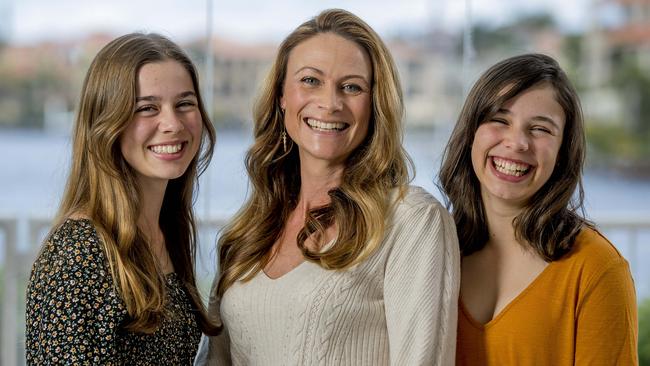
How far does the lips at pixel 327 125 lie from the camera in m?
2.10

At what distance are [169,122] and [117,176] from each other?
0.16 metres

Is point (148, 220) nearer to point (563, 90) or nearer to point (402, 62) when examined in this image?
point (563, 90)

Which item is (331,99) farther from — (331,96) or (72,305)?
(72,305)

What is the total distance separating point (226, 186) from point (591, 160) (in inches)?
75.3

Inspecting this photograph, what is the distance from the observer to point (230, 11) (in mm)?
4332

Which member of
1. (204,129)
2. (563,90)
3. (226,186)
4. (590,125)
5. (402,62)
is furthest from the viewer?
(590,125)

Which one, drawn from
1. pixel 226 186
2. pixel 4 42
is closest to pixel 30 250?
pixel 226 186

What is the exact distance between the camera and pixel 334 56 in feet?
6.92

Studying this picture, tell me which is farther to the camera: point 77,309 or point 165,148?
point 165,148

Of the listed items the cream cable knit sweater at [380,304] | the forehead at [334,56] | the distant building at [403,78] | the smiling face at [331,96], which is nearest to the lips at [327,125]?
the smiling face at [331,96]

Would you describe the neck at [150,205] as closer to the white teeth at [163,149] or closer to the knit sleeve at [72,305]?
the white teeth at [163,149]

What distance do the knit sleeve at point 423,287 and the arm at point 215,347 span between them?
463 mm

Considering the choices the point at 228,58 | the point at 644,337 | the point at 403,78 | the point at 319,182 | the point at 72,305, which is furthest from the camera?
the point at 403,78

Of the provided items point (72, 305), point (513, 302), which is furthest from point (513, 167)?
point (72, 305)
